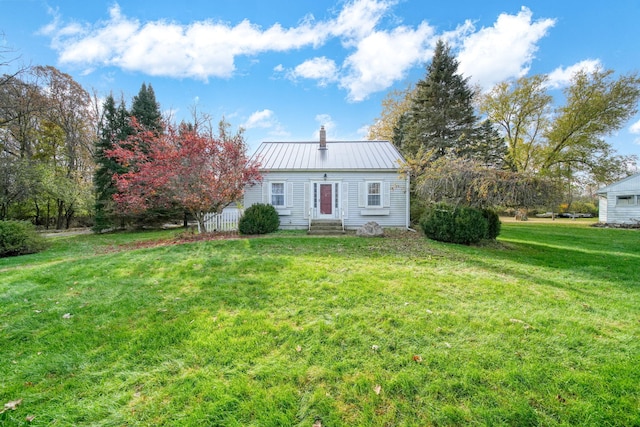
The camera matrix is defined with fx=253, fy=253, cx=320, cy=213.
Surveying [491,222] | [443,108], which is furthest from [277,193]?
[443,108]

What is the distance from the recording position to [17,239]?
8.74 meters

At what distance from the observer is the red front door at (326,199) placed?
41.4ft

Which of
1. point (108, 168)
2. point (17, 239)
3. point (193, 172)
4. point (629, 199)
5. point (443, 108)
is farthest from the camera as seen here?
point (443, 108)

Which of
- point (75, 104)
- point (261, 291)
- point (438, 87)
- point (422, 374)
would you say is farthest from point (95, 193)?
point (438, 87)

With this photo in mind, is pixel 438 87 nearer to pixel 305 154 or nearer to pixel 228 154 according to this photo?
pixel 305 154

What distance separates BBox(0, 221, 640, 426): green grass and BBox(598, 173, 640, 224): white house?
1984cm

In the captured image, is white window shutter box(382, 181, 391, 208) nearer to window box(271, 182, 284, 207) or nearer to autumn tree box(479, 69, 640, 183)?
window box(271, 182, 284, 207)

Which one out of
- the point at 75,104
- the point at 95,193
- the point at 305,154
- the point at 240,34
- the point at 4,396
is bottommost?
the point at 4,396

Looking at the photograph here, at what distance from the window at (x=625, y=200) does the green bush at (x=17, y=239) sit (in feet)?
111

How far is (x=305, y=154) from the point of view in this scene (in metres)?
14.0

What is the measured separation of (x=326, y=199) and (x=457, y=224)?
592cm

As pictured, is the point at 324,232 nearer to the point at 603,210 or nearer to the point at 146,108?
the point at 146,108

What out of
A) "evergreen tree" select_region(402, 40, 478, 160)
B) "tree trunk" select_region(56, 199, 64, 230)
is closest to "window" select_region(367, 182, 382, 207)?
"evergreen tree" select_region(402, 40, 478, 160)

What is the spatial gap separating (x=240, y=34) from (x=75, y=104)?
60.1ft
